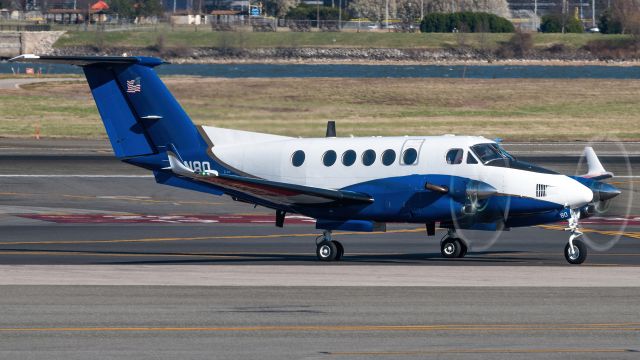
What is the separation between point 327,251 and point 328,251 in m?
0.03

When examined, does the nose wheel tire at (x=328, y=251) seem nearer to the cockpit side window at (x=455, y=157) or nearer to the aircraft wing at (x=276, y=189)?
the aircraft wing at (x=276, y=189)

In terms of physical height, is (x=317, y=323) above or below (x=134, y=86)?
below

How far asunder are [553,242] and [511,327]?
12.0 m

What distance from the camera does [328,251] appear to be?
81.9ft

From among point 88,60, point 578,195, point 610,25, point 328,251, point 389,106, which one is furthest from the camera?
point 610,25

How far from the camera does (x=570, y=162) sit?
156ft

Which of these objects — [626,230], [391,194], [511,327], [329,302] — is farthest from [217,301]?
[626,230]

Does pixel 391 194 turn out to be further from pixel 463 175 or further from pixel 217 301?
pixel 217 301

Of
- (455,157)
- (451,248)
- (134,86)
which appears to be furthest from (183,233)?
(455,157)

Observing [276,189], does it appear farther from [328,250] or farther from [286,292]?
[286,292]

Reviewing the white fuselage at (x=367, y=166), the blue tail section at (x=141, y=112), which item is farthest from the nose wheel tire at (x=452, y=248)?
the blue tail section at (x=141, y=112)

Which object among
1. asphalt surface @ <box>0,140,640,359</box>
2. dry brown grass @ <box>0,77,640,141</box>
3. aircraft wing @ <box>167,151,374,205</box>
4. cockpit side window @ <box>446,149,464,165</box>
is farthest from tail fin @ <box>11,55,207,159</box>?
dry brown grass @ <box>0,77,640,141</box>

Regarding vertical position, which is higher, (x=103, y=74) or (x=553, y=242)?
(x=103, y=74)

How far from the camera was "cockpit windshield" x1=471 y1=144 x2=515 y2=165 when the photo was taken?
24062 mm
